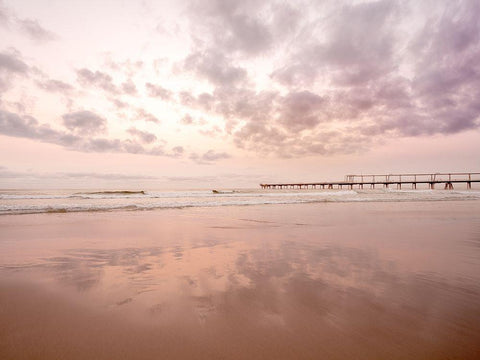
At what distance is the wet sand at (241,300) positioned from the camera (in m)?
1.76

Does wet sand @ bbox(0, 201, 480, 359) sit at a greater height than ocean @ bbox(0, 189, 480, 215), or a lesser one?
lesser

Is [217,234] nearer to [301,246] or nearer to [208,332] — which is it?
[301,246]

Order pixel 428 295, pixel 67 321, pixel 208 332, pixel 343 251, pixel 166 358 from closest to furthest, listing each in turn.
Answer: pixel 166 358
pixel 208 332
pixel 67 321
pixel 428 295
pixel 343 251

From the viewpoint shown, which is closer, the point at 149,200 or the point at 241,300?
the point at 241,300

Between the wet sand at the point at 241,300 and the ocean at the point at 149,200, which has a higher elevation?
the ocean at the point at 149,200

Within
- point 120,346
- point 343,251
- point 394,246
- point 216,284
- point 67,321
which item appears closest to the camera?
point 120,346

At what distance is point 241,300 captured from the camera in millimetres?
2518

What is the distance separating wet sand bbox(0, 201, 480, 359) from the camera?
5.77 ft

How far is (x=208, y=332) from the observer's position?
1928mm

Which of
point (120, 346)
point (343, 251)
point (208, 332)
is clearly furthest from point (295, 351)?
point (343, 251)

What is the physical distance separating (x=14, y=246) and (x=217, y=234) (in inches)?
169

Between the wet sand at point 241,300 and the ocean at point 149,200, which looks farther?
the ocean at point 149,200

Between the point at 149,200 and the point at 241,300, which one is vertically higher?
the point at 149,200

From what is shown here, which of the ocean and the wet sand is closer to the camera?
the wet sand
